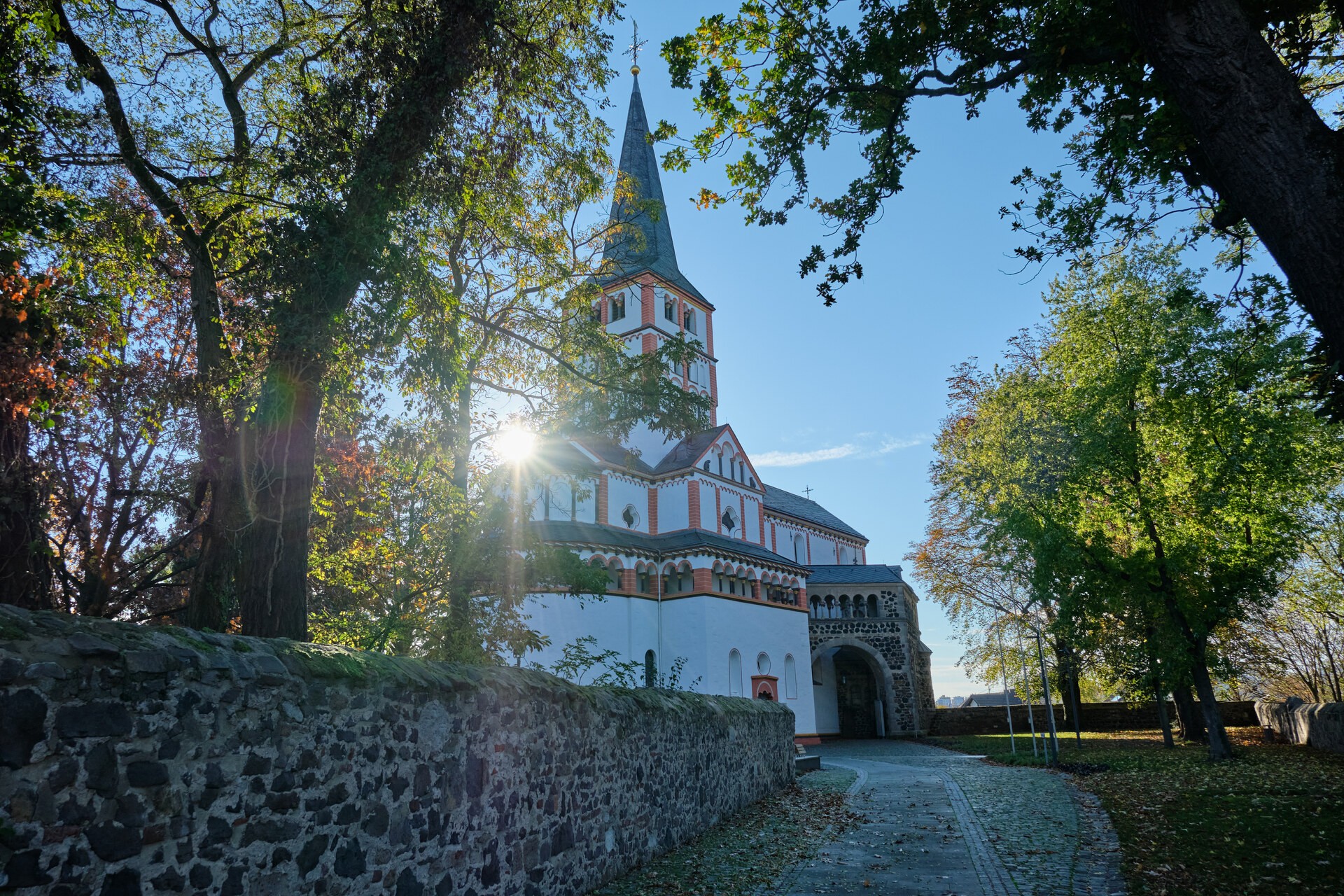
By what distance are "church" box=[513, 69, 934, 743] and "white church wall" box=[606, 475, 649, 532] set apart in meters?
0.07

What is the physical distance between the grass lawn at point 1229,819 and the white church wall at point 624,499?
19.8 meters

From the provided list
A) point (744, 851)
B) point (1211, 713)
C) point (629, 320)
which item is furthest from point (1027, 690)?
point (629, 320)

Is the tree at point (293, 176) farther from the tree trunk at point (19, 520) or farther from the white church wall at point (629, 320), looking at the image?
the white church wall at point (629, 320)

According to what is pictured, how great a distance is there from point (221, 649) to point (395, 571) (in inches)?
419

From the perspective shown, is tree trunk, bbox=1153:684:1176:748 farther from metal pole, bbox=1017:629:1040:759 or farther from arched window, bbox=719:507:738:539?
arched window, bbox=719:507:738:539

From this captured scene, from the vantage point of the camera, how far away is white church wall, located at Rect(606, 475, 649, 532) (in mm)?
33875

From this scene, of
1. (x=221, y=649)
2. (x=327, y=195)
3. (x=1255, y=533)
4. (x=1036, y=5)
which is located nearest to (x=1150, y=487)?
(x=1255, y=533)

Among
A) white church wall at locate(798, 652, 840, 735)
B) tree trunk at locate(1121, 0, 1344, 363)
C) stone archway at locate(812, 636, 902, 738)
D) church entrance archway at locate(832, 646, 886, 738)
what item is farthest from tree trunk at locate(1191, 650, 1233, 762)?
white church wall at locate(798, 652, 840, 735)

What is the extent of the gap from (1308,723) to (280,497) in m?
26.4

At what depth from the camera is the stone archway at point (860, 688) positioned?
A: 41.6 m

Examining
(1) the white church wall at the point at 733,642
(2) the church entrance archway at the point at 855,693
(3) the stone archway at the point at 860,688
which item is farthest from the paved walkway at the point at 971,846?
(2) the church entrance archway at the point at 855,693

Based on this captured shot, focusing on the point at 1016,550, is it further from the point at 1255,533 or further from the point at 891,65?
the point at 891,65

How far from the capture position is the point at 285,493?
28.1 feet

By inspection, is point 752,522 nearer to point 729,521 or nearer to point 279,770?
point 729,521
